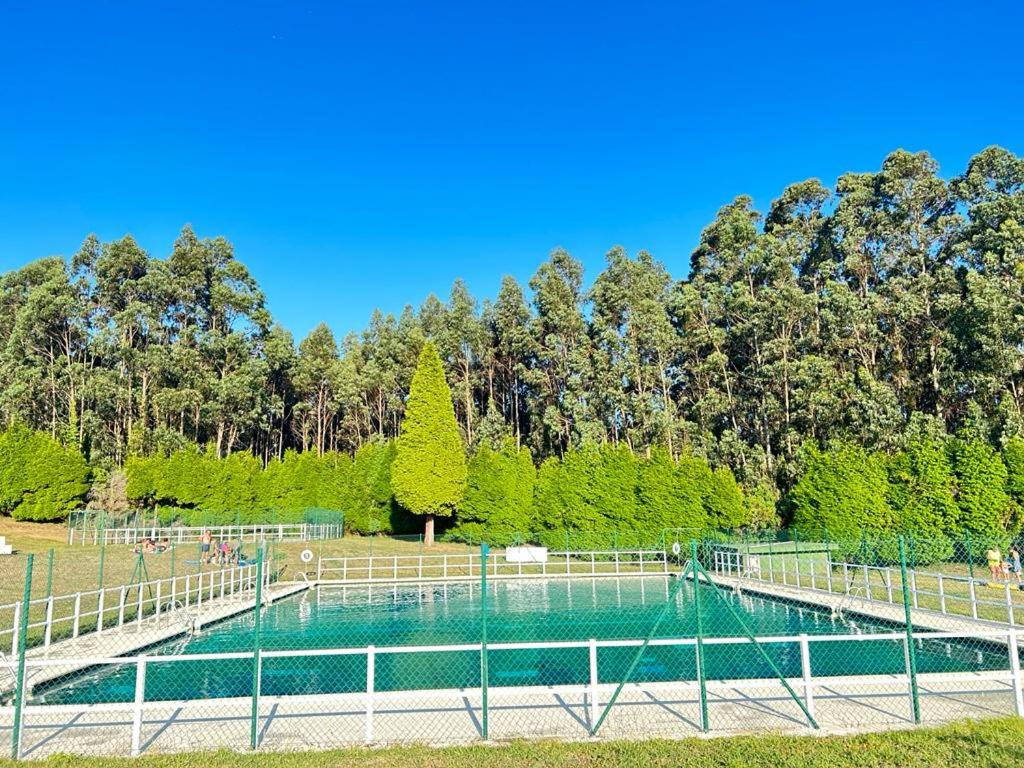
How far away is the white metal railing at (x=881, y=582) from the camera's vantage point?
53.5 ft

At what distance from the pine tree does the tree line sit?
24.3ft

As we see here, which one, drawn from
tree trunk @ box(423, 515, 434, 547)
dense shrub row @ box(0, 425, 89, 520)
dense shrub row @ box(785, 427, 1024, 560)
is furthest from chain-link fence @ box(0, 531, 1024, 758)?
dense shrub row @ box(0, 425, 89, 520)

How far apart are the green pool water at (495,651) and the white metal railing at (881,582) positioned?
1.39 meters

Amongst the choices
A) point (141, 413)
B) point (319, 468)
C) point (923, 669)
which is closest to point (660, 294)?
point (319, 468)

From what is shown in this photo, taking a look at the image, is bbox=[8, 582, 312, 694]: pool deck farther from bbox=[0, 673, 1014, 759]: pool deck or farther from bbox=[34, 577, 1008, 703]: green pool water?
bbox=[0, 673, 1014, 759]: pool deck

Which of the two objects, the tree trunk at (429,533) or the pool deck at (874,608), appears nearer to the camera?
the pool deck at (874,608)

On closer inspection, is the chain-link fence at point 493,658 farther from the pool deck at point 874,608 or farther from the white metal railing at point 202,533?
the white metal railing at point 202,533

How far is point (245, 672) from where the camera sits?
13.2 m

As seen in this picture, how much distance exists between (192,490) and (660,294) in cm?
3769

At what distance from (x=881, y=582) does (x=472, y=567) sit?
16.8m

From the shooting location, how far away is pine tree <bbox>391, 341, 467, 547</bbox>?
42.0 m

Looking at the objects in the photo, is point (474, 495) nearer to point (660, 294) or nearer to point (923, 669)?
point (660, 294)

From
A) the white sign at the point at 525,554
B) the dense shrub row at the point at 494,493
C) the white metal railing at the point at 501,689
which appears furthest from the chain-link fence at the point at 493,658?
the dense shrub row at the point at 494,493

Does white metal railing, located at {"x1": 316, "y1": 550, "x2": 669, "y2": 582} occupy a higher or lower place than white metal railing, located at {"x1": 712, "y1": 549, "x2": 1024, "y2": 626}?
lower
